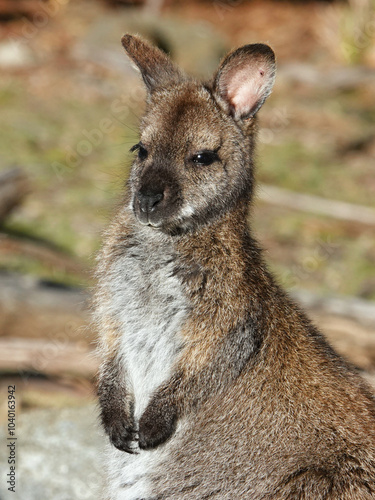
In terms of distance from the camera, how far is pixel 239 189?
11.4 ft

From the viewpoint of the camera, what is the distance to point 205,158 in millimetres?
3365

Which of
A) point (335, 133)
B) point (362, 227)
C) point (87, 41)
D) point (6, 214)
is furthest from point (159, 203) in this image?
point (87, 41)

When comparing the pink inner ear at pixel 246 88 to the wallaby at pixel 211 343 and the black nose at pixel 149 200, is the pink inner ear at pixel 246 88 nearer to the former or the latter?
the wallaby at pixel 211 343

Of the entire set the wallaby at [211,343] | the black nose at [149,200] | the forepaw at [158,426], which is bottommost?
the forepaw at [158,426]

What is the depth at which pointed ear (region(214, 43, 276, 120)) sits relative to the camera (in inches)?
135

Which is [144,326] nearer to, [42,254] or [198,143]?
[198,143]

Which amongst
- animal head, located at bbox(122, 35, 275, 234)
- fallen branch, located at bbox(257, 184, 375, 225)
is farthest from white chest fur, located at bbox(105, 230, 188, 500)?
A: fallen branch, located at bbox(257, 184, 375, 225)

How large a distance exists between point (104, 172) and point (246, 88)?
16.0ft

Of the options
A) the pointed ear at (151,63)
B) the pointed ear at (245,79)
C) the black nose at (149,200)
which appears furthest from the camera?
the pointed ear at (151,63)

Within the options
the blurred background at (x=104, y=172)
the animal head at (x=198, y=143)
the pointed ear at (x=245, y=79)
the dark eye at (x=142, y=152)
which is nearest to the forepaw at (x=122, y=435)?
the blurred background at (x=104, y=172)

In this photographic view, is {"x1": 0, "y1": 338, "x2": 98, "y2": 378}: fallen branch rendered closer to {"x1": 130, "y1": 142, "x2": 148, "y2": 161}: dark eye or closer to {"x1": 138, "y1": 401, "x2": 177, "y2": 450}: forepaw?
{"x1": 138, "y1": 401, "x2": 177, "y2": 450}: forepaw

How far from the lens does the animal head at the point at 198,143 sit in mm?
3273

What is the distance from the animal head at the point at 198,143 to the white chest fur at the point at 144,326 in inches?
8.1

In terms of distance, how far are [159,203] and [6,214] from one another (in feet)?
15.1
